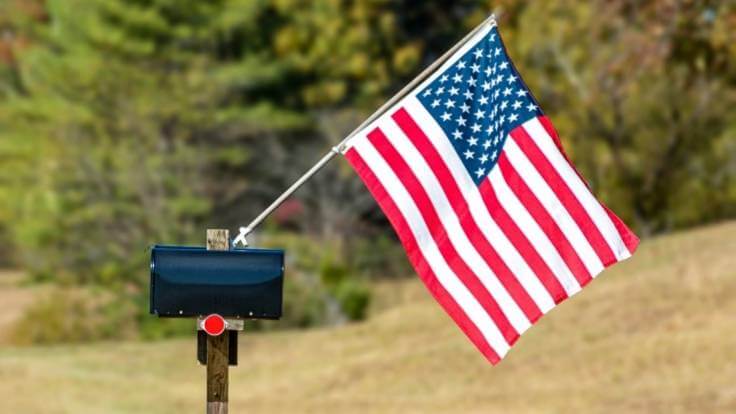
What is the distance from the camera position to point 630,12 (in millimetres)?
32344

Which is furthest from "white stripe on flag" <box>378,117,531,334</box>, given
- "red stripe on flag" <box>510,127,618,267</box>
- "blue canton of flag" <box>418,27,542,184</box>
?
"red stripe on flag" <box>510,127,618,267</box>

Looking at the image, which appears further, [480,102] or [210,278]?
[480,102]

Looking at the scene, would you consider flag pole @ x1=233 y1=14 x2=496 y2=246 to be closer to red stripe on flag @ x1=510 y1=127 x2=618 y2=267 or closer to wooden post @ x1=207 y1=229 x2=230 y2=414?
wooden post @ x1=207 y1=229 x2=230 y2=414

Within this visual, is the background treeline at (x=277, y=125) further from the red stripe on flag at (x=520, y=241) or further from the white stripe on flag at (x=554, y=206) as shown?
the red stripe on flag at (x=520, y=241)

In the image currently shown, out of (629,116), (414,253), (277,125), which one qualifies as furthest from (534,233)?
(277,125)

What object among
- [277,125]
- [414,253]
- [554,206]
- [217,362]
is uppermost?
[277,125]

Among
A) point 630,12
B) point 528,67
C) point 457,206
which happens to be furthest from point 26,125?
point 457,206

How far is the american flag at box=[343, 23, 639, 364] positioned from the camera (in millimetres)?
8938

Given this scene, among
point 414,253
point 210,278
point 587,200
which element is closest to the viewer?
point 210,278

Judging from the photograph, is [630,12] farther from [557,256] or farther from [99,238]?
[557,256]

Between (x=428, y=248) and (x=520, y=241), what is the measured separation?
510mm

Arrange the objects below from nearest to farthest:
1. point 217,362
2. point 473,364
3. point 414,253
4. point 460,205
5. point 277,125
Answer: point 217,362, point 414,253, point 460,205, point 473,364, point 277,125

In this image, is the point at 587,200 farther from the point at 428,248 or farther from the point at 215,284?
the point at 215,284

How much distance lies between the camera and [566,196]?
9.20 m
